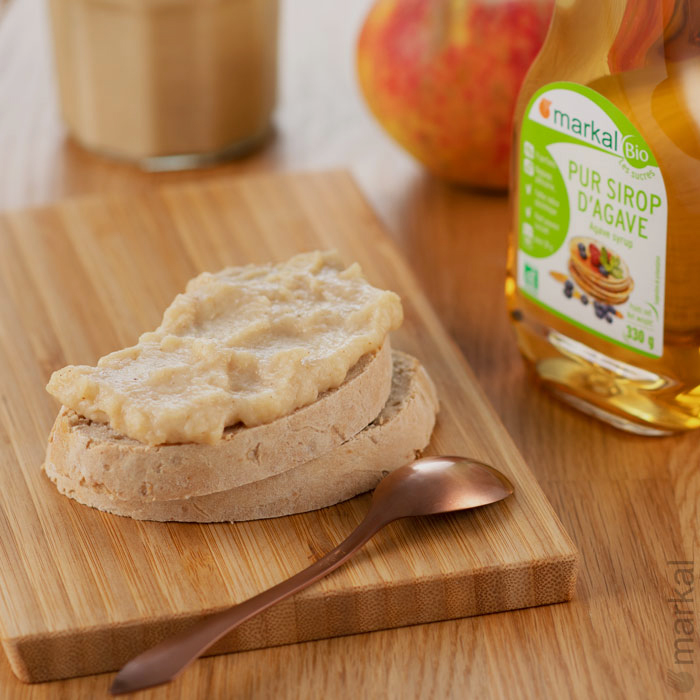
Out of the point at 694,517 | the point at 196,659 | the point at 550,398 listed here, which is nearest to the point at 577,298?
the point at 550,398

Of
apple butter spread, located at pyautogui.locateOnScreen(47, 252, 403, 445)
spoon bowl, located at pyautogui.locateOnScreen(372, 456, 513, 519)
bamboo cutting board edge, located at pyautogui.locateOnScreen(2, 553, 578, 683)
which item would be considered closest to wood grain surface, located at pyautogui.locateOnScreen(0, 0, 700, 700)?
bamboo cutting board edge, located at pyautogui.locateOnScreen(2, 553, 578, 683)

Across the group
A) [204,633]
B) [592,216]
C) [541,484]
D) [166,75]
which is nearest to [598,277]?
[592,216]

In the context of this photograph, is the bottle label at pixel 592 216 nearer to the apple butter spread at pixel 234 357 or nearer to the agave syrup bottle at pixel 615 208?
the agave syrup bottle at pixel 615 208

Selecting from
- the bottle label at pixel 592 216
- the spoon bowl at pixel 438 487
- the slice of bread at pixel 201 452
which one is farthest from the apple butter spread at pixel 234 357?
the bottle label at pixel 592 216

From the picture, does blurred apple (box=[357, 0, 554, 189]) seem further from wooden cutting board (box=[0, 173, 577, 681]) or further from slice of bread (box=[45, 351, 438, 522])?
slice of bread (box=[45, 351, 438, 522])

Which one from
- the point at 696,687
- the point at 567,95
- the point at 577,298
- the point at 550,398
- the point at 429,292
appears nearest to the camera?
the point at 696,687

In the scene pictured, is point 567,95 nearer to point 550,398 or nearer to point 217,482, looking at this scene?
point 550,398
